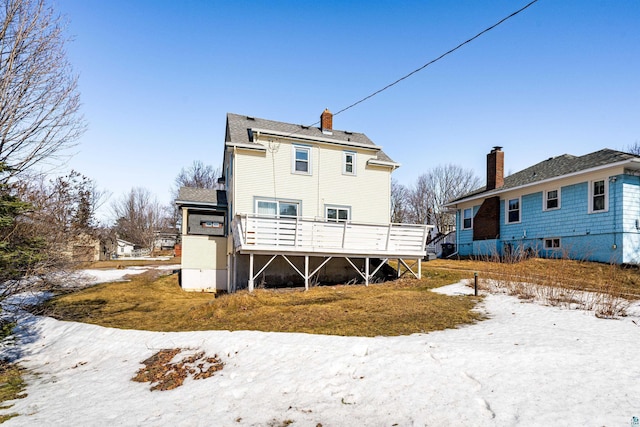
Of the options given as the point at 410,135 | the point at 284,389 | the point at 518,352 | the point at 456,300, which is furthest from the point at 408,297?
the point at 410,135

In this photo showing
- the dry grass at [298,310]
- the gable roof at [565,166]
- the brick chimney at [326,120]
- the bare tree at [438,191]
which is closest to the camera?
the dry grass at [298,310]

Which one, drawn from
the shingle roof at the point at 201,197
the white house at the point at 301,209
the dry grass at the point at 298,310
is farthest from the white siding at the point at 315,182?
the dry grass at the point at 298,310

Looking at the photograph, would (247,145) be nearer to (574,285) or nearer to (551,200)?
(574,285)

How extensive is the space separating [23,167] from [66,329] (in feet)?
17.3

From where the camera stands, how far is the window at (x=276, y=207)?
16.9 metres

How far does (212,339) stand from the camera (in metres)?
7.75

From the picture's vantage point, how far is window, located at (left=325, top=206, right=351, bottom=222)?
1800 centimetres

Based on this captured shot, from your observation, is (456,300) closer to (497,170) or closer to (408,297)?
(408,297)

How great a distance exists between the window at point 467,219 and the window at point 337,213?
1156cm

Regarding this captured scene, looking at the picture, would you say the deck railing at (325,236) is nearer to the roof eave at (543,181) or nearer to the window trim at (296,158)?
the window trim at (296,158)

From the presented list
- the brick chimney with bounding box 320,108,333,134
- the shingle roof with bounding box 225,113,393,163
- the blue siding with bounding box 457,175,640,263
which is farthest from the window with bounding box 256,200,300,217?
the blue siding with bounding box 457,175,640,263

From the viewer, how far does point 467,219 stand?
25.5 metres

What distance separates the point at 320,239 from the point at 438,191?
44048 mm

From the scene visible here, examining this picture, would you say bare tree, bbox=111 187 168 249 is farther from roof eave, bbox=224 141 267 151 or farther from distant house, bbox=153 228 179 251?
roof eave, bbox=224 141 267 151
